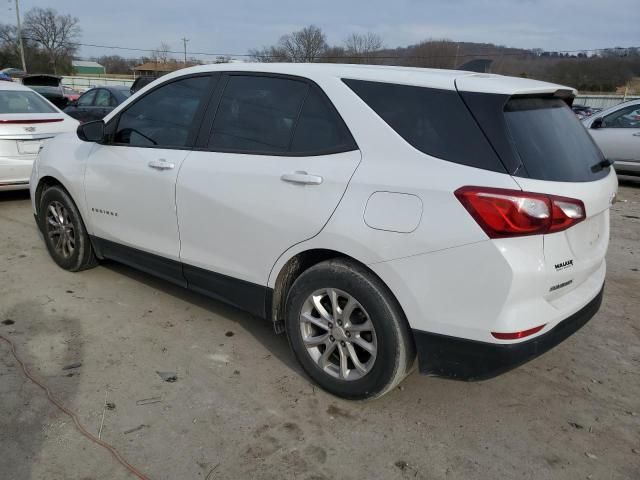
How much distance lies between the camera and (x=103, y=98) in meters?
12.5

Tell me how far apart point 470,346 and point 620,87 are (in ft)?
157

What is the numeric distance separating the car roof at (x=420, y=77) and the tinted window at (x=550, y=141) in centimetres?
7

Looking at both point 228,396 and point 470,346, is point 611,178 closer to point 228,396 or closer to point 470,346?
point 470,346

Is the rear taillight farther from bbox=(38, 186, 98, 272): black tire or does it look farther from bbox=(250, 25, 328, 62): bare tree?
bbox=(250, 25, 328, 62): bare tree

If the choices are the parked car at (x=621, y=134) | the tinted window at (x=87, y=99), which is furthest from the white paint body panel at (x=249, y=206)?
the tinted window at (x=87, y=99)

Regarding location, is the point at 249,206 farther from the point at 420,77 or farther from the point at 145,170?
the point at 420,77

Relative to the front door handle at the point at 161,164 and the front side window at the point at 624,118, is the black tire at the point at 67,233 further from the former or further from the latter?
the front side window at the point at 624,118

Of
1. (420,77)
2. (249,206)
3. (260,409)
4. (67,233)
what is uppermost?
(420,77)

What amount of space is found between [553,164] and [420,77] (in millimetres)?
768

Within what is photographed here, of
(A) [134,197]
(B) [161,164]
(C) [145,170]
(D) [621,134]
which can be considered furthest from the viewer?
(D) [621,134]

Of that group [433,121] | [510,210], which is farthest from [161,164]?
[510,210]

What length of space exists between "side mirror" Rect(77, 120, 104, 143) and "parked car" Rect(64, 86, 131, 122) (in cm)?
834

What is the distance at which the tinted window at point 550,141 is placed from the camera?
94.6 inches

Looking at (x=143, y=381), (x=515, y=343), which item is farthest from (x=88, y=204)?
(x=515, y=343)
